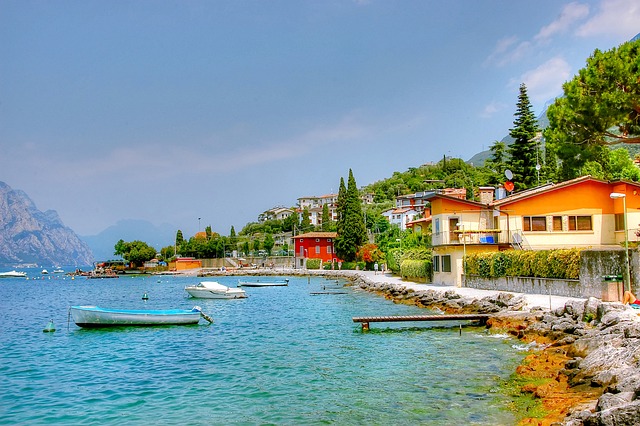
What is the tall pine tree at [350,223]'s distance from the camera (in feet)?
282

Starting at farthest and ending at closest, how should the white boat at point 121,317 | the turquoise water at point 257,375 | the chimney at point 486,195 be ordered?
the chimney at point 486,195 → the white boat at point 121,317 → the turquoise water at point 257,375

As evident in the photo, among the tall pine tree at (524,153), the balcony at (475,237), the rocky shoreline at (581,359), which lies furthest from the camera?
the tall pine tree at (524,153)

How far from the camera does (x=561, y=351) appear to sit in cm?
1702

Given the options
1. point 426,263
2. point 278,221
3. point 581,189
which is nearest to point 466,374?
point 581,189

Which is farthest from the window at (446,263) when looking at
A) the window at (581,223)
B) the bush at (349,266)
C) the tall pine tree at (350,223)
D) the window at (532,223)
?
the bush at (349,266)

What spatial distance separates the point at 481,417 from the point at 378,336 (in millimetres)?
12523

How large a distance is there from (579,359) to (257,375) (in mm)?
9812

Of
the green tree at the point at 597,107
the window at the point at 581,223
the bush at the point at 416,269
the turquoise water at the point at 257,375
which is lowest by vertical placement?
the turquoise water at the point at 257,375

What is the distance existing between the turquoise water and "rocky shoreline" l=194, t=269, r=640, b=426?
1.01 meters

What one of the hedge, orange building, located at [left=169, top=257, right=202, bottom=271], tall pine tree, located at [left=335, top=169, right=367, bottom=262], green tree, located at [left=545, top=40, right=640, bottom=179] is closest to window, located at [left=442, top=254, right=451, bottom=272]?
the hedge

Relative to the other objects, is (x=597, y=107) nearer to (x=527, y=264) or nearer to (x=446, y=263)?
(x=527, y=264)

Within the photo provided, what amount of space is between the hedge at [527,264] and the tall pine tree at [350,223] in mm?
47238

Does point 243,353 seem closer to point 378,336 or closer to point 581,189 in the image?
point 378,336

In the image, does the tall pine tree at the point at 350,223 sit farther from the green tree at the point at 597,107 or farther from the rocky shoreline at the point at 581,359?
the rocky shoreline at the point at 581,359
